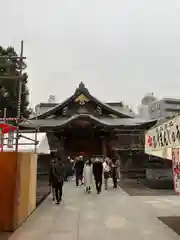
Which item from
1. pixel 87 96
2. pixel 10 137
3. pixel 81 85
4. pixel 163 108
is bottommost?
pixel 10 137

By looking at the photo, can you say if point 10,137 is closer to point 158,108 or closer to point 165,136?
point 165,136

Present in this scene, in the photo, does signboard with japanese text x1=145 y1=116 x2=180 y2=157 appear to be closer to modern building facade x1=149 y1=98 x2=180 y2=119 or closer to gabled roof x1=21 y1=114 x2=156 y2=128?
gabled roof x1=21 y1=114 x2=156 y2=128

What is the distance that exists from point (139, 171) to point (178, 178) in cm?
1579

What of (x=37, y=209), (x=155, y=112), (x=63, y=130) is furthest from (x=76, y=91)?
(x=155, y=112)

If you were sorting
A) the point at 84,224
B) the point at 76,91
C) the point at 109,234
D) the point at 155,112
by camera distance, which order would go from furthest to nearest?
the point at 155,112 < the point at 76,91 < the point at 84,224 < the point at 109,234

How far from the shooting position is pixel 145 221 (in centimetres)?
809

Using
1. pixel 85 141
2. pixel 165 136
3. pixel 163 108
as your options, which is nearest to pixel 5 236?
pixel 165 136

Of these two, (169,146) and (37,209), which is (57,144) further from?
(169,146)

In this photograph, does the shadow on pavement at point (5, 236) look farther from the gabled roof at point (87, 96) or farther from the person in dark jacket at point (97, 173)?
the gabled roof at point (87, 96)

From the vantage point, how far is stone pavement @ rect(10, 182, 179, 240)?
664cm

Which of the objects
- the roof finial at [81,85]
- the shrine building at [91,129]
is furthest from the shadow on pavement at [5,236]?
the roof finial at [81,85]

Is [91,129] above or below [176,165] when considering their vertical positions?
above

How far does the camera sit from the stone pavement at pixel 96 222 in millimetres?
6645

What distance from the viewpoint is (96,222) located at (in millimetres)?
8039
